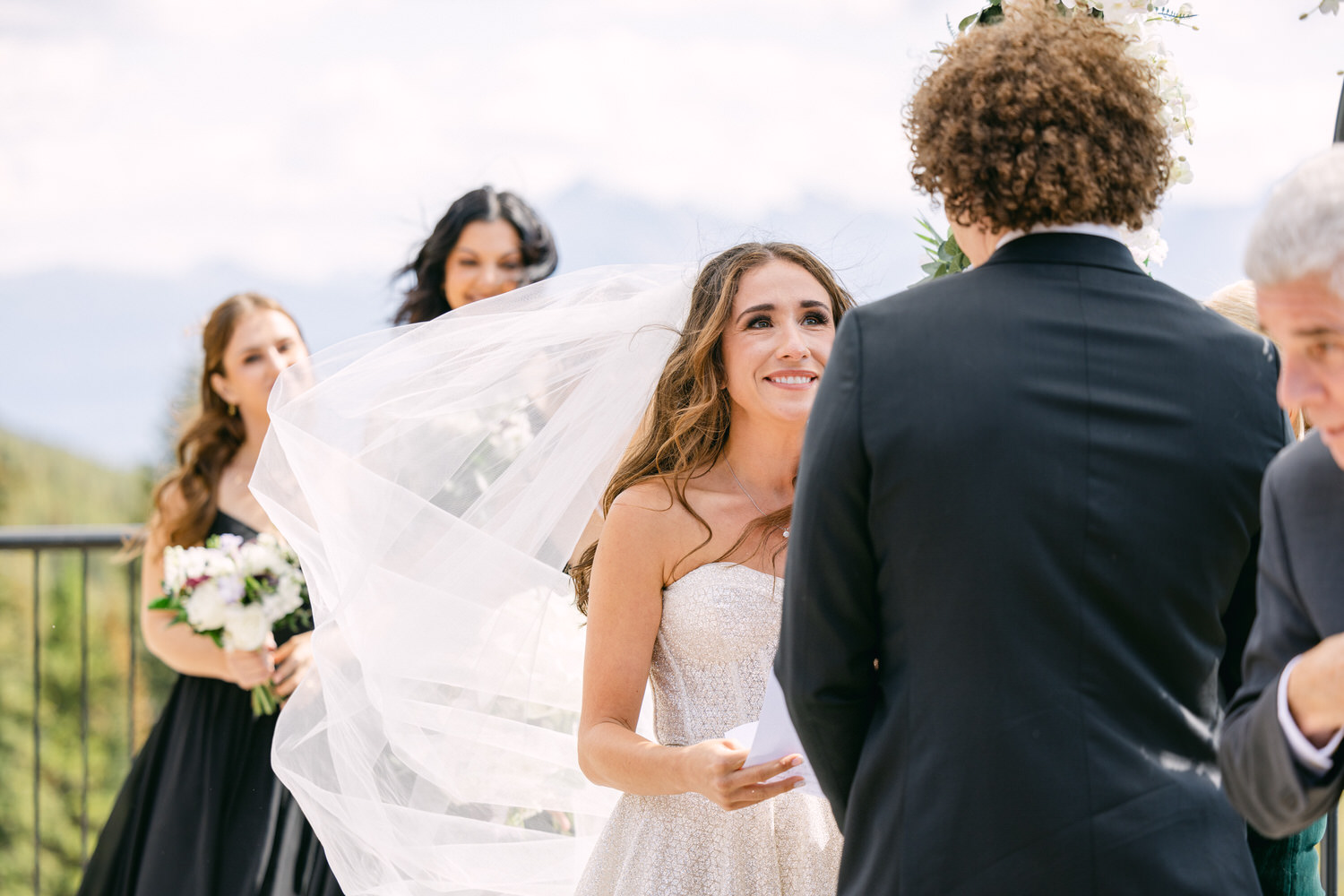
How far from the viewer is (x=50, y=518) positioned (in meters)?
8.09

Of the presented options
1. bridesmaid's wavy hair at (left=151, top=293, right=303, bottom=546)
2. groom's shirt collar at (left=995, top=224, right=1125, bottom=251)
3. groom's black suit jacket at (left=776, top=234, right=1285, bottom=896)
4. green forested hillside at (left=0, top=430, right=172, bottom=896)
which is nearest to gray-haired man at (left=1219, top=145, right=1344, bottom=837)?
groom's black suit jacket at (left=776, top=234, right=1285, bottom=896)

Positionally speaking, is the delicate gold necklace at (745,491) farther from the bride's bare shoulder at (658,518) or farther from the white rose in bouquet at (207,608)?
the white rose in bouquet at (207,608)

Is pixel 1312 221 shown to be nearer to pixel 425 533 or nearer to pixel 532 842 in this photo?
pixel 425 533

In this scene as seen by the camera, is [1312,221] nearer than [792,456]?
Yes

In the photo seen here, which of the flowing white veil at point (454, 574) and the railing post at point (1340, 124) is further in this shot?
the flowing white veil at point (454, 574)

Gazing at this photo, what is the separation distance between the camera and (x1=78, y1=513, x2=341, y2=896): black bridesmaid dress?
3.85 metres

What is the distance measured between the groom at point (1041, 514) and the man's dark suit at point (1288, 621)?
209mm

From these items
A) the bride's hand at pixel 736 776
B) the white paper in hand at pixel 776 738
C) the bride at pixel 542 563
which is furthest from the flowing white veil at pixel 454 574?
the white paper in hand at pixel 776 738

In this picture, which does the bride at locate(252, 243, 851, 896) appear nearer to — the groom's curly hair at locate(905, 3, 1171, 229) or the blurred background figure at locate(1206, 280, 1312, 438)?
the blurred background figure at locate(1206, 280, 1312, 438)

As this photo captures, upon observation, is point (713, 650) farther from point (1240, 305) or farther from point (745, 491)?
point (1240, 305)

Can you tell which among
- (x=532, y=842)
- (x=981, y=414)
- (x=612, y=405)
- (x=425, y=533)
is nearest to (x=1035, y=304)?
(x=981, y=414)

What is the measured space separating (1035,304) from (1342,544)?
1.53 feet

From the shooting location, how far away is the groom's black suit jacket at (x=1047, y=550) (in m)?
1.38

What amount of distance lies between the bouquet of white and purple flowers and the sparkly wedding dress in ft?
6.28
